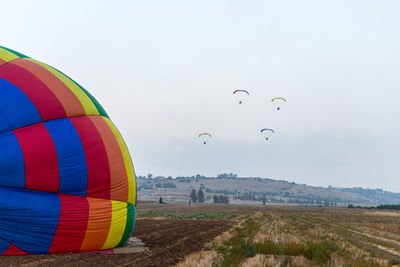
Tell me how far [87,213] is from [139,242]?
4061 millimetres

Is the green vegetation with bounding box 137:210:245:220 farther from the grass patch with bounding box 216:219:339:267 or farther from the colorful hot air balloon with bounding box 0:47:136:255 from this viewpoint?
the colorful hot air balloon with bounding box 0:47:136:255

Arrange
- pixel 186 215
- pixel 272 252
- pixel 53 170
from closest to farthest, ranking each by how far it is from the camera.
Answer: pixel 53 170 → pixel 272 252 → pixel 186 215

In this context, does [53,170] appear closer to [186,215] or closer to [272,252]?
[272,252]

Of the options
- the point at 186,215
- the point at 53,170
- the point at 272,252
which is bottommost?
the point at 186,215

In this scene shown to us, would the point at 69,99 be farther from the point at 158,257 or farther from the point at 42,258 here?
the point at 158,257

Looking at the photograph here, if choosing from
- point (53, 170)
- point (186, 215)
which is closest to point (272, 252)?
point (53, 170)

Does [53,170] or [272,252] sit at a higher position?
[53,170]

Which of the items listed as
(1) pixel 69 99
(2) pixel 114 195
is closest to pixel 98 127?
(1) pixel 69 99

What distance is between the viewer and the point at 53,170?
1119 centimetres

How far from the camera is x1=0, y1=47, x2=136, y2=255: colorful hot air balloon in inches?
420

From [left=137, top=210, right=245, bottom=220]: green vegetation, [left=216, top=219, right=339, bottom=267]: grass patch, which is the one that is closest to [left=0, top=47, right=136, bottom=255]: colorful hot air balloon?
[left=216, top=219, right=339, bottom=267]: grass patch

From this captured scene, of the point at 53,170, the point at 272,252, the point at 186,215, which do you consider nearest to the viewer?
the point at 53,170

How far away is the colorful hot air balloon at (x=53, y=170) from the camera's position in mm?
10656

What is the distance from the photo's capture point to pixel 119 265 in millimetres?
Result: 10047
